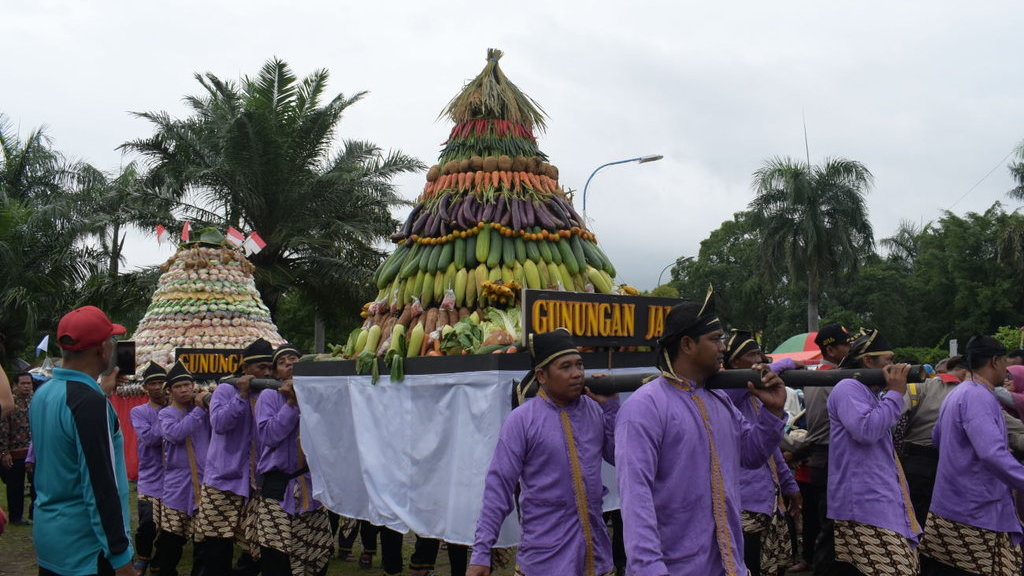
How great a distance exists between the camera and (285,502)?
6695 millimetres

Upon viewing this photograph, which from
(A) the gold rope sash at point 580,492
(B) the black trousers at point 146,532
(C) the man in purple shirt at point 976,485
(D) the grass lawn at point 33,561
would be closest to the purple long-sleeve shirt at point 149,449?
Result: (B) the black trousers at point 146,532

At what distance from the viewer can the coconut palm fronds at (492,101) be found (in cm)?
762

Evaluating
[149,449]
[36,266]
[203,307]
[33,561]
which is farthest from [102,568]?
[36,266]

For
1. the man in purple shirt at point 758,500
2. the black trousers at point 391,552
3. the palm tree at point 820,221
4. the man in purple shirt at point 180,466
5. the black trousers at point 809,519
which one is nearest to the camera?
the man in purple shirt at point 758,500

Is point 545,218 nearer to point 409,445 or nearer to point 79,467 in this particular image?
point 409,445

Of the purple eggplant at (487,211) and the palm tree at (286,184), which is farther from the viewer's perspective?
the palm tree at (286,184)

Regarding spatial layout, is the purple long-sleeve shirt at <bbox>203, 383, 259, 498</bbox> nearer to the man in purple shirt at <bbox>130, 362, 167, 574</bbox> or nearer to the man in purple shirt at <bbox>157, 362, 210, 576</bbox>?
the man in purple shirt at <bbox>157, 362, 210, 576</bbox>

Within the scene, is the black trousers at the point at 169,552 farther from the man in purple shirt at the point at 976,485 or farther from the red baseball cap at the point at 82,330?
the man in purple shirt at the point at 976,485

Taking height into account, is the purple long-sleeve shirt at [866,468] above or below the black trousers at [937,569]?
above

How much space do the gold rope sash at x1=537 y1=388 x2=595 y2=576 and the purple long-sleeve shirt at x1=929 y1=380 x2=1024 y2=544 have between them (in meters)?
2.70

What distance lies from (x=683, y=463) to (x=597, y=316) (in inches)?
93.0

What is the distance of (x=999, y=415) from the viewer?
5.51m

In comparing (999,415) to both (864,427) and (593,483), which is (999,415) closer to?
(864,427)

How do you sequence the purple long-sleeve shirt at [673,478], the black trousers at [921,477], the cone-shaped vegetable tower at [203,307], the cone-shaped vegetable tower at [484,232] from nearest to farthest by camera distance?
the purple long-sleeve shirt at [673,478] → the black trousers at [921,477] → the cone-shaped vegetable tower at [484,232] → the cone-shaped vegetable tower at [203,307]
